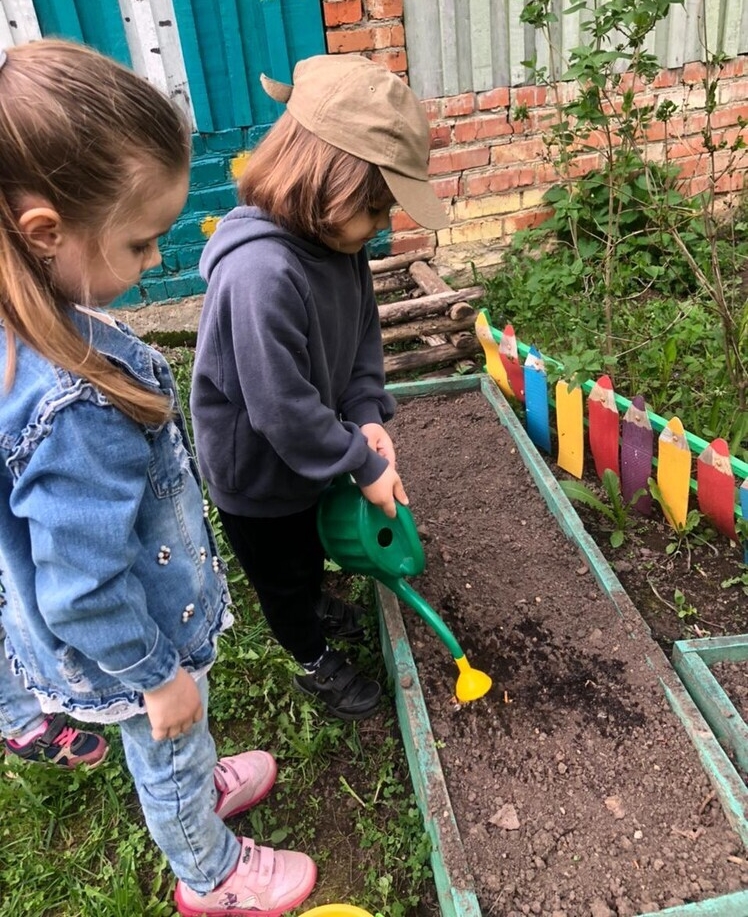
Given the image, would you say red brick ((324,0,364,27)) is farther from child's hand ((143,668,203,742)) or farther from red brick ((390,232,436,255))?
child's hand ((143,668,203,742))

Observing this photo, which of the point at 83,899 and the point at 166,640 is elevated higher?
the point at 166,640

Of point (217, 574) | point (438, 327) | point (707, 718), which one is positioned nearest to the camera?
point (217, 574)

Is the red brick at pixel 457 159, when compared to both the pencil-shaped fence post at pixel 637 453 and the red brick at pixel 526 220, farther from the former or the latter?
the pencil-shaped fence post at pixel 637 453

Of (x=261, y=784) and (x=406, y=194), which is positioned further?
(x=261, y=784)

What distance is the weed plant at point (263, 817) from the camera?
1.79 metres

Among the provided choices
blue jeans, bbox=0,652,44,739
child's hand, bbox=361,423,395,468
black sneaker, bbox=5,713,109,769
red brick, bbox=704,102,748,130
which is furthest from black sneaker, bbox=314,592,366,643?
red brick, bbox=704,102,748,130

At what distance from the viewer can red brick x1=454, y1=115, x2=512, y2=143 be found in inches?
155

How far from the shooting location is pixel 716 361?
9.96 feet

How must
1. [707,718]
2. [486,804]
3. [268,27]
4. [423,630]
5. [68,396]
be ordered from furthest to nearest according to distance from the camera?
[268,27] → [423,630] → [707,718] → [486,804] → [68,396]

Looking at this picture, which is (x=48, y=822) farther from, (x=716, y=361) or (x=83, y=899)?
(x=716, y=361)

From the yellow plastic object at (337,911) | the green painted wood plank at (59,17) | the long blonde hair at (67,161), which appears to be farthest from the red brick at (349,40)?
the yellow plastic object at (337,911)

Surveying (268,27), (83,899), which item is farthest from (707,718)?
(268,27)

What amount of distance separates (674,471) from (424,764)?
1240 mm

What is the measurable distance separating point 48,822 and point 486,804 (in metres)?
1.15
